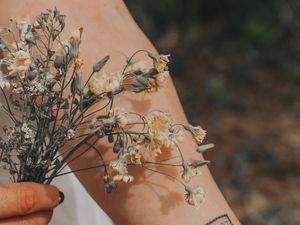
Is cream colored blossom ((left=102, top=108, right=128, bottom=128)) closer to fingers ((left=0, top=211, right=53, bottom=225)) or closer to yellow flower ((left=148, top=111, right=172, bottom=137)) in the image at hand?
yellow flower ((left=148, top=111, right=172, bottom=137))

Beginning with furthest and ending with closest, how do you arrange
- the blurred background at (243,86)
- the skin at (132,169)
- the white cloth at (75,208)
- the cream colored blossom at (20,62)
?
the blurred background at (243,86) → the white cloth at (75,208) → the skin at (132,169) → the cream colored blossom at (20,62)

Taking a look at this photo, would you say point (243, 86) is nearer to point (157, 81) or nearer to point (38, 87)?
point (157, 81)

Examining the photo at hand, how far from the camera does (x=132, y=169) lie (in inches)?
42.1

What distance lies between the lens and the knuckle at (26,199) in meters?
0.85

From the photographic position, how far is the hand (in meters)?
0.84

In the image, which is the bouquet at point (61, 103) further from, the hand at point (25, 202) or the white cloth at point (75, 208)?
the white cloth at point (75, 208)

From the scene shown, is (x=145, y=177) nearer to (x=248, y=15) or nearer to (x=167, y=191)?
(x=167, y=191)

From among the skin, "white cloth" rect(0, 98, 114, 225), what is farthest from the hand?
"white cloth" rect(0, 98, 114, 225)

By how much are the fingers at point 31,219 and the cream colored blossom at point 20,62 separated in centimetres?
18

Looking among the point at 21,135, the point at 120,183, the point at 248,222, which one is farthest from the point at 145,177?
the point at 248,222

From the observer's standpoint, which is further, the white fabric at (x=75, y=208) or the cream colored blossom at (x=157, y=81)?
the white fabric at (x=75, y=208)

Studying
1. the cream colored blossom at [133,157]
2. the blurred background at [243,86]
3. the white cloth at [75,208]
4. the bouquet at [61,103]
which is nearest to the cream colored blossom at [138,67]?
the bouquet at [61,103]

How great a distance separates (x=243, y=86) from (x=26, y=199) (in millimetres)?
3042

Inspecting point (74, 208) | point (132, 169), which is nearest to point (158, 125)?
point (132, 169)
